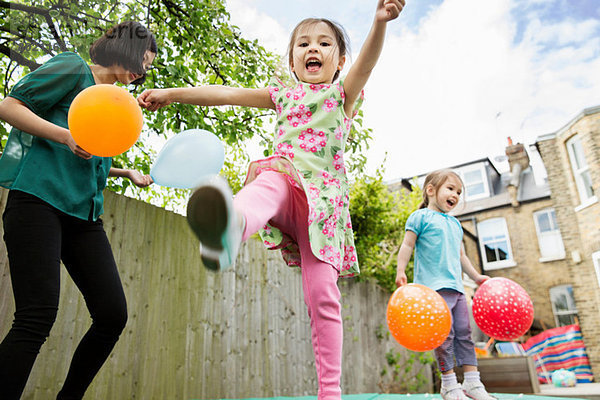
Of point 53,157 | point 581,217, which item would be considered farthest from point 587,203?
point 53,157

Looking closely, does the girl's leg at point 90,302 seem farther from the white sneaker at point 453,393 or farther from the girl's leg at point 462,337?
the girl's leg at point 462,337

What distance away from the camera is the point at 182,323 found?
373 cm

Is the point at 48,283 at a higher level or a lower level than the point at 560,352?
higher

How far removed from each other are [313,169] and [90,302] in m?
0.96

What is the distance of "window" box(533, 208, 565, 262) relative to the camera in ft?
46.2

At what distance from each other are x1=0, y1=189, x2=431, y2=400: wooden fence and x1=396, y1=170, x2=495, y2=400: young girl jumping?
203 cm

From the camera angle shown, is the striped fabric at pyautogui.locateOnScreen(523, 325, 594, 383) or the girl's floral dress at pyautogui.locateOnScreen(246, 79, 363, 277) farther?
the striped fabric at pyautogui.locateOnScreen(523, 325, 594, 383)

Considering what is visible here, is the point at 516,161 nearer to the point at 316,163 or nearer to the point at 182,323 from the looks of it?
the point at 182,323

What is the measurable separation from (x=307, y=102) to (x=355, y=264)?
2.24ft

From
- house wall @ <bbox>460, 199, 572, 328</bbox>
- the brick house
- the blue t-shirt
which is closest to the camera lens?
the blue t-shirt

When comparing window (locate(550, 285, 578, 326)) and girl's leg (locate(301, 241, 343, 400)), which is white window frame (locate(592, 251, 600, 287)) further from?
girl's leg (locate(301, 241, 343, 400))

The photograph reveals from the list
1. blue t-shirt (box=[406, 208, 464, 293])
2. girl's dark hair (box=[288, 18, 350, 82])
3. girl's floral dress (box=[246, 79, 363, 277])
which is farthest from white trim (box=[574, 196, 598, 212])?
girl's floral dress (box=[246, 79, 363, 277])

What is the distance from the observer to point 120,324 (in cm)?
163

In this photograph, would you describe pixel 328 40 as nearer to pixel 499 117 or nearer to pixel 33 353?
pixel 33 353
